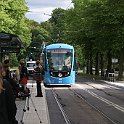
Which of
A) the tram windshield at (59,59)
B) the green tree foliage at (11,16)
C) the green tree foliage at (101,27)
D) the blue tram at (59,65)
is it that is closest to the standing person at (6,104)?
the blue tram at (59,65)

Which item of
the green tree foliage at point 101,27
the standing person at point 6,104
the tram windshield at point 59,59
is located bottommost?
the standing person at point 6,104

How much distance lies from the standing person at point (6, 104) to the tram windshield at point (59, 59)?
109 feet

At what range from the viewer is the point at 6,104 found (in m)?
6.43

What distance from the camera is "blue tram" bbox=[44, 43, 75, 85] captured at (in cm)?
3953

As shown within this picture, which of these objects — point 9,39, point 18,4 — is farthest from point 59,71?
point 18,4

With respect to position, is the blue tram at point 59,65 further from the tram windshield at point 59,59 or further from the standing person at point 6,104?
the standing person at point 6,104

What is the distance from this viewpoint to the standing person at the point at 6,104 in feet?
20.5

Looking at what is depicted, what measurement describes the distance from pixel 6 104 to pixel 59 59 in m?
33.8

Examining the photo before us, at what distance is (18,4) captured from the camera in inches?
2734

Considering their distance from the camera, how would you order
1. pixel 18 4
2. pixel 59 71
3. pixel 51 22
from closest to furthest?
pixel 59 71 → pixel 18 4 → pixel 51 22

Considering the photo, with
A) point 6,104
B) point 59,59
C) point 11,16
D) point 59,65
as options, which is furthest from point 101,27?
point 6,104

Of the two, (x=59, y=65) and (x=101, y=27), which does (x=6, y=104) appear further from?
(x=101, y=27)

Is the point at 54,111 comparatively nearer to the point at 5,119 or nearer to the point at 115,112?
the point at 115,112

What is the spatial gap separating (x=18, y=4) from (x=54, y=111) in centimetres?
5117
